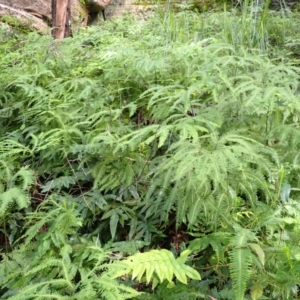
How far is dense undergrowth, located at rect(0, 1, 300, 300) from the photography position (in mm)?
1331

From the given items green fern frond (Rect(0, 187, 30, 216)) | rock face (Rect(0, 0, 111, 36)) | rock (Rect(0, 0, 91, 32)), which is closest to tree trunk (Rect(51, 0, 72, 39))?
rock face (Rect(0, 0, 111, 36))

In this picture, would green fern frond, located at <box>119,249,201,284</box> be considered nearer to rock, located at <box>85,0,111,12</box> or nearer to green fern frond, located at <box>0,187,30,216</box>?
green fern frond, located at <box>0,187,30,216</box>

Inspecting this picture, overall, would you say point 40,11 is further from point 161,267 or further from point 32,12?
point 161,267

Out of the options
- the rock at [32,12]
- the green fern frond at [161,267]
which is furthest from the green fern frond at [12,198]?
the rock at [32,12]

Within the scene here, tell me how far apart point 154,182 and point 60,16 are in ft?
11.2

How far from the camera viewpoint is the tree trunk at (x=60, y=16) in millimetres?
4266

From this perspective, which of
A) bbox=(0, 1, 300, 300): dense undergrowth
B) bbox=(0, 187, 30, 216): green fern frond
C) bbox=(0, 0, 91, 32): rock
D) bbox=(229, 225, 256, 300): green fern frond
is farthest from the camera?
bbox=(0, 0, 91, 32): rock

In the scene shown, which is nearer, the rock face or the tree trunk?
the tree trunk

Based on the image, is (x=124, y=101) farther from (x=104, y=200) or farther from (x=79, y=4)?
(x=79, y=4)

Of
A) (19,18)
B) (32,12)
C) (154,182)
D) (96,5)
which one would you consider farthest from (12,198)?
(96,5)

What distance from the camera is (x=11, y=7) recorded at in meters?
5.95

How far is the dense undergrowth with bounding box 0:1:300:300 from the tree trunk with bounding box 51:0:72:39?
5.67 ft

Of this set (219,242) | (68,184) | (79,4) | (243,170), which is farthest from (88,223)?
(79,4)

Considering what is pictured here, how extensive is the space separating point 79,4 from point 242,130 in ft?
20.4
